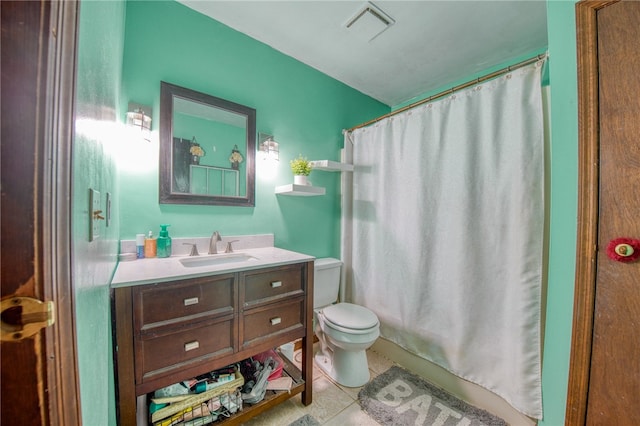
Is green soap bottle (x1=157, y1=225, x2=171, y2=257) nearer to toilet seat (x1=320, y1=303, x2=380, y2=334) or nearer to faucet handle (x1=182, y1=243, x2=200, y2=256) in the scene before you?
faucet handle (x1=182, y1=243, x2=200, y2=256)

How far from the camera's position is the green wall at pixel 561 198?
1007mm

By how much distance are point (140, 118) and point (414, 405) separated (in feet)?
7.40

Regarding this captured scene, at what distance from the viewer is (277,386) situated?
137cm

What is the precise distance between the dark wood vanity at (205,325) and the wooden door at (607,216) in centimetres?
117

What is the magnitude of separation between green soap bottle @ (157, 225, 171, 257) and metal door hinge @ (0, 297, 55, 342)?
1226 mm

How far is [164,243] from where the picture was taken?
4.52 ft

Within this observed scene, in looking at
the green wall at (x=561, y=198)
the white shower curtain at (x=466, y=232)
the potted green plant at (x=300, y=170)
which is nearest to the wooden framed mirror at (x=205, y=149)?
the potted green plant at (x=300, y=170)

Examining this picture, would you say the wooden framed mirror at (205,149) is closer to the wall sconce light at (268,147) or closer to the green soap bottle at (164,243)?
the wall sconce light at (268,147)

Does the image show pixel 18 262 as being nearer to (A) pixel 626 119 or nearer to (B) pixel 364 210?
(A) pixel 626 119

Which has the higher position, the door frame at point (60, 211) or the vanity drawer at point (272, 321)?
the door frame at point (60, 211)

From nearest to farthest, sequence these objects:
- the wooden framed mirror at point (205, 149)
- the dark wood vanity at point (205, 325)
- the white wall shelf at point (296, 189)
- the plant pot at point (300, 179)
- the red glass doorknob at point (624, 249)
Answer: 1. the red glass doorknob at point (624, 249)
2. the dark wood vanity at point (205, 325)
3. the wooden framed mirror at point (205, 149)
4. the white wall shelf at point (296, 189)
5. the plant pot at point (300, 179)

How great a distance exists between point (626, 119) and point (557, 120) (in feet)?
0.76

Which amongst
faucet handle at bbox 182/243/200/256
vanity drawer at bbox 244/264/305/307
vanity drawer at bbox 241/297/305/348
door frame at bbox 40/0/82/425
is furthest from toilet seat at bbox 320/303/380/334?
door frame at bbox 40/0/82/425

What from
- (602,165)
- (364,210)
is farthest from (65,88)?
(364,210)
